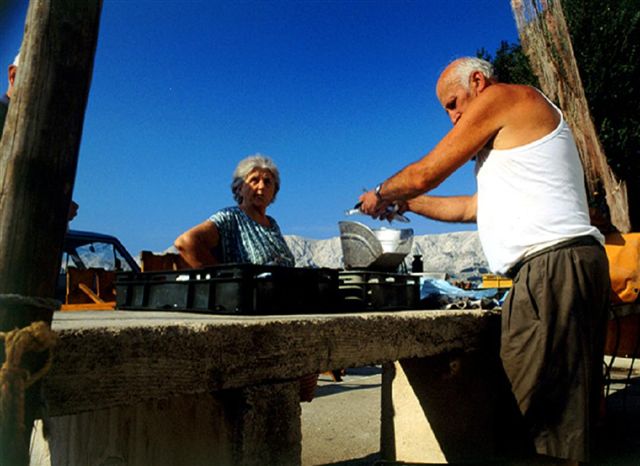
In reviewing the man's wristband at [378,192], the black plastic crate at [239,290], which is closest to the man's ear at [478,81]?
the man's wristband at [378,192]

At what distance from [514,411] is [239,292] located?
4.58ft

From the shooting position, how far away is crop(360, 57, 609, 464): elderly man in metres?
2.08

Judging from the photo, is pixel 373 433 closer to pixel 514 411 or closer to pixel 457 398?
pixel 457 398

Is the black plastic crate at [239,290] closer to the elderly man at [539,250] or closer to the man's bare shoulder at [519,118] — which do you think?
the elderly man at [539,250]

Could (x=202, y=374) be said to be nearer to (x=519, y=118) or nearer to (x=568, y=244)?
(x=568, y=244)

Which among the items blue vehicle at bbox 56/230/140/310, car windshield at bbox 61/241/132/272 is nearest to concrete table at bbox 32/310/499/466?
blue vehicle at bbox 56/230/140/310

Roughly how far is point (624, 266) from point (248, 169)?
8.43ft

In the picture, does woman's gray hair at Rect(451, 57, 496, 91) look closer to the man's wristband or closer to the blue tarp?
the man's wristband

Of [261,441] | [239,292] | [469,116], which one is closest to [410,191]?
[469,116]

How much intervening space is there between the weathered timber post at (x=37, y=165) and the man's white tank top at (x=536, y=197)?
1.77 metres

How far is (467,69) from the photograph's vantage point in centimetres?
258

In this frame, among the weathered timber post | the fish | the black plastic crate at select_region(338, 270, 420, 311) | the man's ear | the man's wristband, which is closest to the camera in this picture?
the weathered timber post

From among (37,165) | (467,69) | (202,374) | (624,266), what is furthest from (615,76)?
(37,165)

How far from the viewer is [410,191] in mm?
2467
